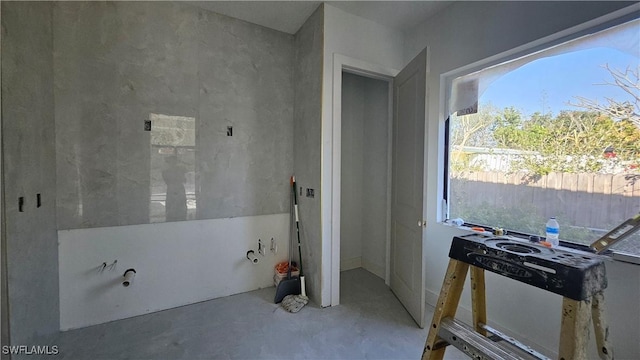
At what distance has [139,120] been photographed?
6.81 ft

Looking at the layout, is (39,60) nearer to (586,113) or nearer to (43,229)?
(43,229)

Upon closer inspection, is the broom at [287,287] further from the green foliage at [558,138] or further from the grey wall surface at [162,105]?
the green foliage at [558,138]

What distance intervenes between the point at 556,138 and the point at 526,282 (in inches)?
48.6

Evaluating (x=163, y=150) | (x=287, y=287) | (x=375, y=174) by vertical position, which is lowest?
(x=287, y=287)

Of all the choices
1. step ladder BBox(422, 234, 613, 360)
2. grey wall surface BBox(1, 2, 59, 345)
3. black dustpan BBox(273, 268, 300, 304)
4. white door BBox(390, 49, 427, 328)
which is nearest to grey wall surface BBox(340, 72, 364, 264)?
white door BBox(390, 49, 427, 328)

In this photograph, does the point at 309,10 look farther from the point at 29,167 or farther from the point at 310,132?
the point at 29,167

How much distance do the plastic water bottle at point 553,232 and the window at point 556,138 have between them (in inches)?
2.1

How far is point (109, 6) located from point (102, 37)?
25 cm

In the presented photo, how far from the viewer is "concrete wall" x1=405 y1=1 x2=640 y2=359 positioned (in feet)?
4.46

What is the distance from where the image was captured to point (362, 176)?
3.24 metres

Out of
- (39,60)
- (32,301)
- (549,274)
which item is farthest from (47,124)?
(549,274)

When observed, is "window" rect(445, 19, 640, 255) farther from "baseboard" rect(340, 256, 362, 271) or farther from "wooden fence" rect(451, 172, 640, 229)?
"baseboard" rect(340, 256, 362, 271)

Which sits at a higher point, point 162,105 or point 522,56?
point 522,56

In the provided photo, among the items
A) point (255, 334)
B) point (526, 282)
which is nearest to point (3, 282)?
point (255, 334)
